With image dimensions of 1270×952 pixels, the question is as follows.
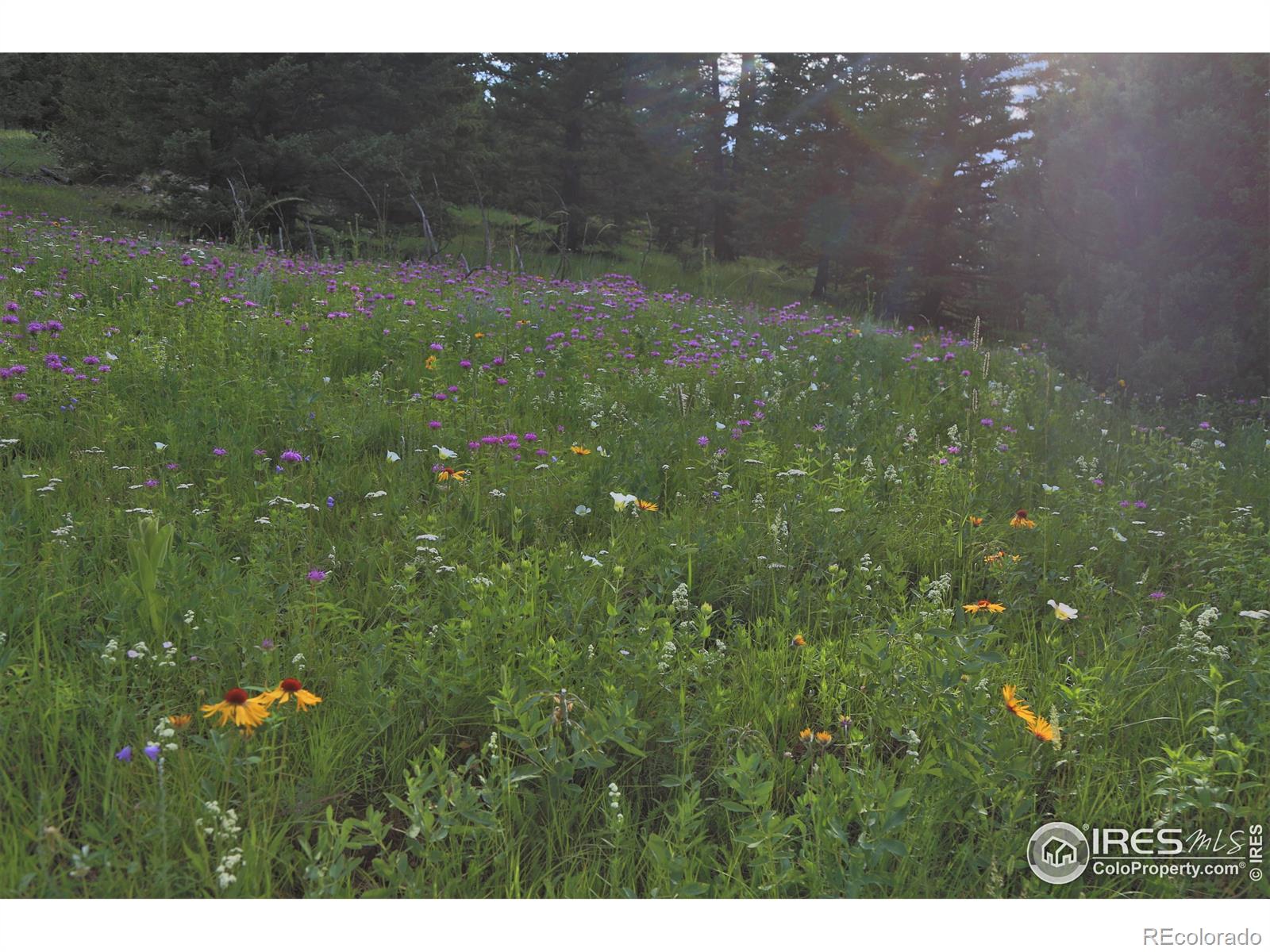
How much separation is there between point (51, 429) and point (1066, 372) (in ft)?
32.8

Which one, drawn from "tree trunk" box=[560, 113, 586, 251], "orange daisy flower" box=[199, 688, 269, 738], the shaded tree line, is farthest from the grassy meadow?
"tree trunk" box=[560, 113, 586, 251]

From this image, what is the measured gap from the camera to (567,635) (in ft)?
7.13

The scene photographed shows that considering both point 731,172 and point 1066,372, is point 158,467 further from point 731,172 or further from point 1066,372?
point 731,172

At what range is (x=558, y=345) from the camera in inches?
202

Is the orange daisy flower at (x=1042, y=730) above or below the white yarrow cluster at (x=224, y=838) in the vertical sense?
above

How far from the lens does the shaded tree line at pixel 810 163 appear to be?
878 cm

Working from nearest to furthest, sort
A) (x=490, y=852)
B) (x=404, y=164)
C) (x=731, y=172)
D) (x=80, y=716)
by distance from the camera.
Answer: (x=490, y=852)
(x=80, y=716)
(x=404, y=164)
(x=731, y=172)

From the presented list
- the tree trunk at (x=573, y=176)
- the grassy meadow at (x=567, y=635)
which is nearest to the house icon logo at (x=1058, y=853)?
the grassy meadow at (x=567, y=635)

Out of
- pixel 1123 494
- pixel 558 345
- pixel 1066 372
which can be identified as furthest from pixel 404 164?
pixel 1123 494

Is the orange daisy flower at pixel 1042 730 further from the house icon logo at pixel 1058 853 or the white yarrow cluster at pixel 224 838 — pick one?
the white yarrow cluster at pixel 224 838

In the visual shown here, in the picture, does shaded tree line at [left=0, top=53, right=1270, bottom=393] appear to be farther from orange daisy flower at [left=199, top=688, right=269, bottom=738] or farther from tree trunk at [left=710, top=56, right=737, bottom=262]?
orange daisy flower at [left=199, top=688, right=269, bottom=738]

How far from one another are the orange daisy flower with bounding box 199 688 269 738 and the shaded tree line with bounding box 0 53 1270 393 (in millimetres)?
6512

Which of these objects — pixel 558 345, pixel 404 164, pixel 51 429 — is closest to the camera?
pixel 51 429

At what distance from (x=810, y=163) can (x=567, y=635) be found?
19.5m
